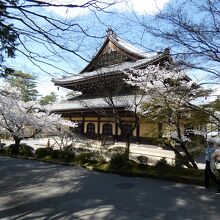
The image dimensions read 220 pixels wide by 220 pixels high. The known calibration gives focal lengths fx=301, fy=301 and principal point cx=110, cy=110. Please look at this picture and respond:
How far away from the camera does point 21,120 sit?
60.5 ft

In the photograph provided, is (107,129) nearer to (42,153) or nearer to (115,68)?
(115,68)

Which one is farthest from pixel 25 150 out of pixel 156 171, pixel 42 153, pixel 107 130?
pixel 156 171

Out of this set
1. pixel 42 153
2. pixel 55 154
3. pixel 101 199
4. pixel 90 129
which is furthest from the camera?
pixel 90 129

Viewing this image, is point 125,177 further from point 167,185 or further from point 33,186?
point 33,186

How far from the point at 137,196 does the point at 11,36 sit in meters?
5.60

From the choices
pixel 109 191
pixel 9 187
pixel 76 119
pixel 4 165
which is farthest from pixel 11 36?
pixel 76 119

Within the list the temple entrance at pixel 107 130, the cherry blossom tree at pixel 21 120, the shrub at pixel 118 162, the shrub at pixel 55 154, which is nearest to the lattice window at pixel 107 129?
the temple entrance at pixel 107 130

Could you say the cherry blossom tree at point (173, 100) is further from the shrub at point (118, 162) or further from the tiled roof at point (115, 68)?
the shrub at point (118, 162)

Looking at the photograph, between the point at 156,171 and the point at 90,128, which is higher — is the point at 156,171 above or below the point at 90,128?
below

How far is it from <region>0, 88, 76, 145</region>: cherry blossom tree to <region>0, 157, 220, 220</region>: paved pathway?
782 cm

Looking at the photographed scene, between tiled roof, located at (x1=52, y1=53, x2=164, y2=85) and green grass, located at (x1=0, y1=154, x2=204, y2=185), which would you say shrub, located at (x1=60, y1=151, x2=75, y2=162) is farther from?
tiled roof, located at (x1=52, y1=53, x2=164, y2=85)

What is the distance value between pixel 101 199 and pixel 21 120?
1208 cm

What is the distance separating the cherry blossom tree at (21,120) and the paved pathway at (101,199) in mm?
7817

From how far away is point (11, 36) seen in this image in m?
8.52
